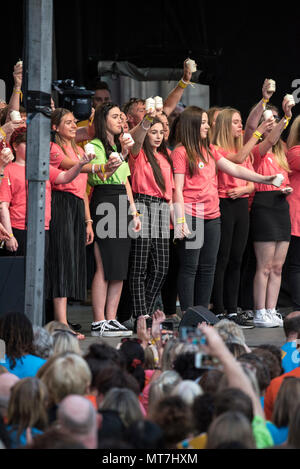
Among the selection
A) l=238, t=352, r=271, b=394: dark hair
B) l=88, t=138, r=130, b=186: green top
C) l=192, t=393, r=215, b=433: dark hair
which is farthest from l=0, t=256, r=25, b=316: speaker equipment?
l=192, t=393, r=215, b=433: dark hair

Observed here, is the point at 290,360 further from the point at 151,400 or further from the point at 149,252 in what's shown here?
the point at 149,252

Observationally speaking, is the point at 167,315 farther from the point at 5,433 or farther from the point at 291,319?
the point at 5,433

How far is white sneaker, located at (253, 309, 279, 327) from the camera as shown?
6.33 m

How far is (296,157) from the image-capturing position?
6.56 meters

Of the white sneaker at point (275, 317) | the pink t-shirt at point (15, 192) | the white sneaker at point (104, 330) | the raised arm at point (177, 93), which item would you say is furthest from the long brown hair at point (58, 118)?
the white sneaker at point (275, 317)

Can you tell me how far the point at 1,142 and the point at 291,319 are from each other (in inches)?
89.3

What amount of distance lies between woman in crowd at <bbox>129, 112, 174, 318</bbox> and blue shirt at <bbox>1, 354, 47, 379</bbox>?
205 centimetres

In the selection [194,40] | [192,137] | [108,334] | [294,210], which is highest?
[194,40]

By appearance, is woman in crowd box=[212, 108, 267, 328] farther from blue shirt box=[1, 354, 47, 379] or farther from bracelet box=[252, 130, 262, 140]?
blue shirt box=[1, 354, 47, 379]

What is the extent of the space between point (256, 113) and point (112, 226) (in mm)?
1465

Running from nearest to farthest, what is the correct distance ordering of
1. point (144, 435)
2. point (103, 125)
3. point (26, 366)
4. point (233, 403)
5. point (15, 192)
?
1. point (144, 435)
2. point (233, 403)
3. point (26, 366)
4. point (15, 192)
5. point (103, 125)

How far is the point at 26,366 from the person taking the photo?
3.86 metres

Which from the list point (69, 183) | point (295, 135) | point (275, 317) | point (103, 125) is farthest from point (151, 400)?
point (295, 135)

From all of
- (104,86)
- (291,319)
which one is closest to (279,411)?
(291,319)
